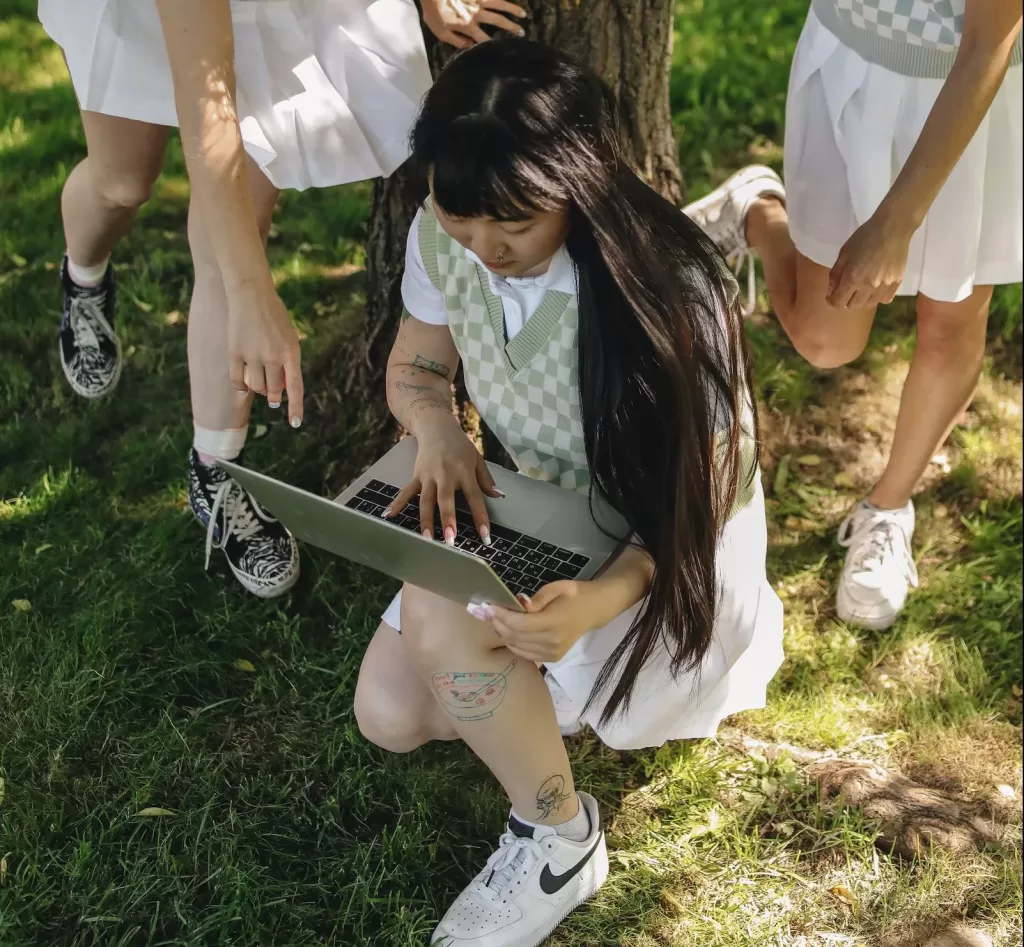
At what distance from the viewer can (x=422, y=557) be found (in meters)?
1.49

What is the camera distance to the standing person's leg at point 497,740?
1.80 meters

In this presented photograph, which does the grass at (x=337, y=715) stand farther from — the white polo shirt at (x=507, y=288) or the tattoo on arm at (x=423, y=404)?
the white polo shirt at (x=507, y=288)

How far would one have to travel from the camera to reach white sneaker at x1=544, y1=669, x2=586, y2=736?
6.63 feet

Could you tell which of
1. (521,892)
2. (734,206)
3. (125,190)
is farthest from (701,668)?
(125,190)

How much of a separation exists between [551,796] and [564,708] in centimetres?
17

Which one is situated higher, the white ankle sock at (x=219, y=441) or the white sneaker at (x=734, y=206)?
the white sneaker at (x=734, y=206)

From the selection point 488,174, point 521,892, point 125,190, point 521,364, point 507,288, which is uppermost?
point 488,174

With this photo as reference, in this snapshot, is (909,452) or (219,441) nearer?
(219,441)

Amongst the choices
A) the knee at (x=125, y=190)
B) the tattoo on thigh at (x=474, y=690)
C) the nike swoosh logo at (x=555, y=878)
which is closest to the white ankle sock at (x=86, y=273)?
the knee at (x=125, y=190)

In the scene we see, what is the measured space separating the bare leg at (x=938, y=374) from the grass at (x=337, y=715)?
0.37 m

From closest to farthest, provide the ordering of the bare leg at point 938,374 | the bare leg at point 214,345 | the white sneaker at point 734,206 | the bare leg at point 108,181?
1. the bare leg at point 214,345
2. the bare leg at point 108,181
3. the bare leg at point 938,374
4. the white sneaker at point 734,206

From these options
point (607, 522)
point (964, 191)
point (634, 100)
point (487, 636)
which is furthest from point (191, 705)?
point (964, 191)

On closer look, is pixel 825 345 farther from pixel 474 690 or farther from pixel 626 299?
pixel 474 690

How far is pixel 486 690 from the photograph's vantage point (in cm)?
181
